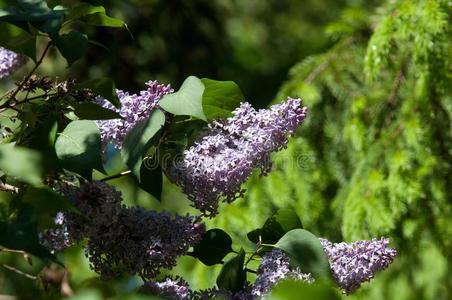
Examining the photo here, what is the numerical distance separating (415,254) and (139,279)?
4.28 feet

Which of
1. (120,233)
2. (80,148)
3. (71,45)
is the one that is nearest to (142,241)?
(120,233)

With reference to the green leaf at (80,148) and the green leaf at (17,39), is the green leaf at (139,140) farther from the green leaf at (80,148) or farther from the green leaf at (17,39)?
the green leaf at (17,39)

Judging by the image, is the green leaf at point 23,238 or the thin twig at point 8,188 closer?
the green leaf at point 23,238

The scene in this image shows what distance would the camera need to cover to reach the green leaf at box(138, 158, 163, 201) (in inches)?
41.1

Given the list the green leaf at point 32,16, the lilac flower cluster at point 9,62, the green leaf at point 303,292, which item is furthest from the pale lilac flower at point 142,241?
the green leaf at point 303,292

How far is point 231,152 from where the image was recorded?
1.05 meters

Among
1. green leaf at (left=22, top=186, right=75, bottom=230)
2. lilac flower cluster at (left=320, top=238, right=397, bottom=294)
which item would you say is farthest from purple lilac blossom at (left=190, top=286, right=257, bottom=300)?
green leaf at (left=22, top=186, right=75, bottom=230)

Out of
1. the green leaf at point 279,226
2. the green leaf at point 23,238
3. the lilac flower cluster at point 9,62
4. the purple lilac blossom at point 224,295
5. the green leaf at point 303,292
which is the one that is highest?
the lilac flower cluster at point 9,62

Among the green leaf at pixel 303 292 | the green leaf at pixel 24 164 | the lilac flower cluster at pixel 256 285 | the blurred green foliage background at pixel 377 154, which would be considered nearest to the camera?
the green leaf at pixel 303 292

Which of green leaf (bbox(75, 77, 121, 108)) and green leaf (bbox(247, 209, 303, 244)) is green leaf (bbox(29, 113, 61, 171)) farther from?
green leaf (bbox(247, 209, 303, 244))

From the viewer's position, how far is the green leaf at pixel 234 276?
1049 millimetres

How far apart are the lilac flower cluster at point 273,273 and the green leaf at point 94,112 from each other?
0.24m

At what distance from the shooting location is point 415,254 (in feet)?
7.33

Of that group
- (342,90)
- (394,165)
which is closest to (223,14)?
(342,90)
